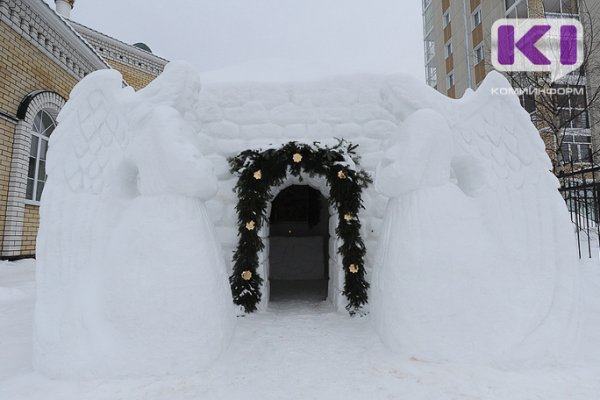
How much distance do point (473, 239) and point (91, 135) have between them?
10.3 ft

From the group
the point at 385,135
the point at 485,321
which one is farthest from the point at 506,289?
the point at 385,135

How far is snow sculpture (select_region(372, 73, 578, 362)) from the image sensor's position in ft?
8.05

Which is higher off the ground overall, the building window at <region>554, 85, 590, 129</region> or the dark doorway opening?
the building window at <region>554, 85, 590, 129</region>

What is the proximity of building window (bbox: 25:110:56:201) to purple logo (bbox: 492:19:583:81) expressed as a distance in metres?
12.7

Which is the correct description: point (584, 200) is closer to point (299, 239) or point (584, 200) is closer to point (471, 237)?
point (471, 237)

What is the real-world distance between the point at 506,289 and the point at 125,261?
2.86 m

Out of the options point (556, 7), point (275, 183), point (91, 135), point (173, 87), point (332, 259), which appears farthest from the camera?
point (556, 7)

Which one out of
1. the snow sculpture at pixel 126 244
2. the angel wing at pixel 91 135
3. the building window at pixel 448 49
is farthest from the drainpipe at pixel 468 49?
the angel wing at pixel 91 135

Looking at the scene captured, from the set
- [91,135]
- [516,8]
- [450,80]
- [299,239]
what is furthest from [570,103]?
[91,135]

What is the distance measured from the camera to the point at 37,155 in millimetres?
7086

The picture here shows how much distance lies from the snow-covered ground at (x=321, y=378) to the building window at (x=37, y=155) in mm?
4991

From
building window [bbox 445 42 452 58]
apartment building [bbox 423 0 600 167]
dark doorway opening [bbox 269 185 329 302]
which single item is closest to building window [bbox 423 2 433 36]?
apartment building [bbox 423 0 600 167]

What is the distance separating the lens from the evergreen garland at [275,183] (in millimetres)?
3746

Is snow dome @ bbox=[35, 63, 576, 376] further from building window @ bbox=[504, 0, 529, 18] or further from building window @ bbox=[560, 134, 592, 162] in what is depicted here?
building window @ bbox=[504, 0, 529, 18]
